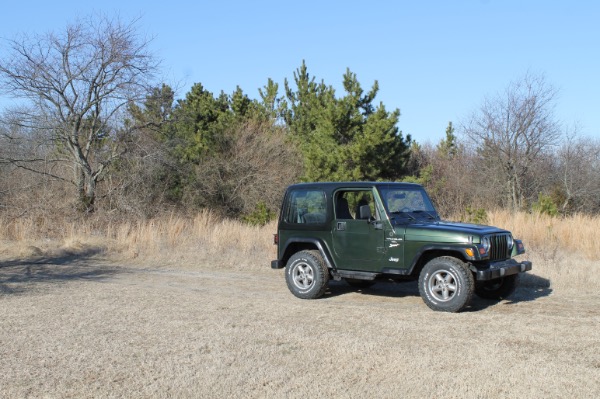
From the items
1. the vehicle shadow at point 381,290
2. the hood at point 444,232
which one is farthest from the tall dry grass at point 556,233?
the hood at point 444,232

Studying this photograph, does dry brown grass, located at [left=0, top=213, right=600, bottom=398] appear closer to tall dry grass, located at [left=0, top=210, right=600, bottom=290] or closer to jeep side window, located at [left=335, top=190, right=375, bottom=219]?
tall dry grass, located at [left=0, top=210, right=600, bottom=290]

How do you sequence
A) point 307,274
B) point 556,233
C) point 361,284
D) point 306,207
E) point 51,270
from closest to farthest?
1. point 307,274
2. point 306,207
3. point 361,284
4. point 51,270
5. point 556,233

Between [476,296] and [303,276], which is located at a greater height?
[303,276]

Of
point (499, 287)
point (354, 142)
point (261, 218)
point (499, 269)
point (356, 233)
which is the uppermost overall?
point (354, 142)

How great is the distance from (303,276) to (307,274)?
0.08m

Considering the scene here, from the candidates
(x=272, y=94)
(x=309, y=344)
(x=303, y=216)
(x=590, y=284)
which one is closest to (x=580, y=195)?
(x=272, y=94)

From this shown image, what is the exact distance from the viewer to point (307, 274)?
9.61m

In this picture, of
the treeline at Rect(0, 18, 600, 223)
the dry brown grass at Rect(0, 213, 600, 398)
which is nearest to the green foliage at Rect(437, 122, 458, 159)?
the treeline at Rect(0, 18, 600, 223)

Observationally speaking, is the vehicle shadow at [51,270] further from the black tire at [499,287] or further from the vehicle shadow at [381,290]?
the black tire at [499,287]

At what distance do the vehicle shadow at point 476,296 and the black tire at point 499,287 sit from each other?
92 mm

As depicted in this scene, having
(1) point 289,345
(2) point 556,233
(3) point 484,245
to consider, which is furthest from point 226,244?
(1) point 289,345

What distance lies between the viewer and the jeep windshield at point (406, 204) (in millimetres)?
9109

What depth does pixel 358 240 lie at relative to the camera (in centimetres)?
917

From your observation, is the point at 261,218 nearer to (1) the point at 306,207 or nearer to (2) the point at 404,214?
(1) the point at 306,207
